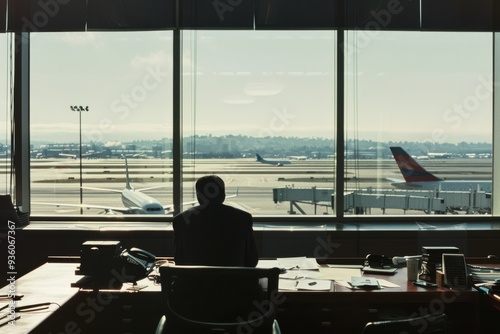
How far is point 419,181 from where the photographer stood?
5.52m

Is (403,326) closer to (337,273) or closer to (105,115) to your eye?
(337,273)

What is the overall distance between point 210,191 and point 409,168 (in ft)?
10.1

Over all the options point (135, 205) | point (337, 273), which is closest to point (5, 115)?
point (135, 205)

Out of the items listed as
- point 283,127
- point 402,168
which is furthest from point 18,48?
point 402,168

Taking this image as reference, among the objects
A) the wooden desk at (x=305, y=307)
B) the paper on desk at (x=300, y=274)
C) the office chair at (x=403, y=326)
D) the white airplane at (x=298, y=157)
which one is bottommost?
the wooden desk at (x=305, y=307)

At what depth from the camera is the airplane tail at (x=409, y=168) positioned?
18.1 ft

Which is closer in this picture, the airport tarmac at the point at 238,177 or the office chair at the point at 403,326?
the office chair at the point at 403,326

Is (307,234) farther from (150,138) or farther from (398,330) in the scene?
(398,330)

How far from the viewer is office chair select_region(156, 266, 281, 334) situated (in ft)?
7.09

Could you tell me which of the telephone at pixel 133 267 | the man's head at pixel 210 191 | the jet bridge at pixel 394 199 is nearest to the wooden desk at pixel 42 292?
the telephone at pixel 133 267

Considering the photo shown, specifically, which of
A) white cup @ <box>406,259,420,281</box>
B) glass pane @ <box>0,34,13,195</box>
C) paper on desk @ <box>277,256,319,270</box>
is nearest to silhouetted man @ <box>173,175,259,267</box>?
paper on desk @ <box>277,256,319,270</box>

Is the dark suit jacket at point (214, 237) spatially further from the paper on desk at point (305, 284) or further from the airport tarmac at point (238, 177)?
the airport tarmac at point (238, 177)

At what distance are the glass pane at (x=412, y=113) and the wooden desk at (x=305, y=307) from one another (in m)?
2.49

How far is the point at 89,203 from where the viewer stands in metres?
5.55
